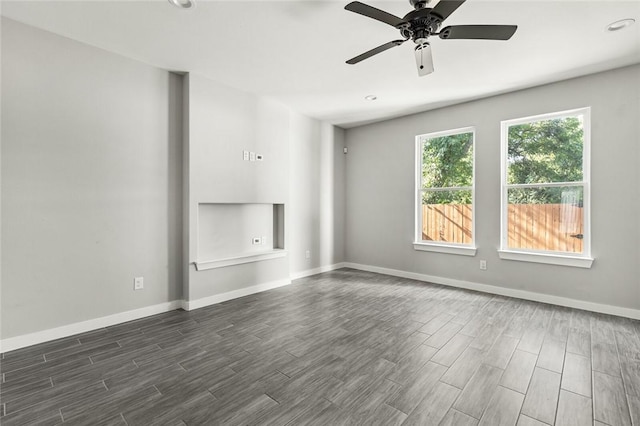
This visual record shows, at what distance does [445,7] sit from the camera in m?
1.92

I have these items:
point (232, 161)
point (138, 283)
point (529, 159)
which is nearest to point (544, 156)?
point (529, 159)

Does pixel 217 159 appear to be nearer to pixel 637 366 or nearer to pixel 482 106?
pixel 482 106

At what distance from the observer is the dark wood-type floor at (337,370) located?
66.7 inches

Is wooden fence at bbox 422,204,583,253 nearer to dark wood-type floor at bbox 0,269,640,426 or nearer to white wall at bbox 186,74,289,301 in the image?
dark wood-type floor at bbox 0,269,640,426

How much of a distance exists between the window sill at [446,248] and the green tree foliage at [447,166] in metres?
0.69

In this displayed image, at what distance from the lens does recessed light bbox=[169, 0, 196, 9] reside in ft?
7.29

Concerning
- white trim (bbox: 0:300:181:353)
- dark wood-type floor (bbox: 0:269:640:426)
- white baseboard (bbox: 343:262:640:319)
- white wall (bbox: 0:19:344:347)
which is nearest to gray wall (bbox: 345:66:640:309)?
white baseboard (bbox: 343:262:640:319)

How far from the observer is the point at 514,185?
13.1 ft

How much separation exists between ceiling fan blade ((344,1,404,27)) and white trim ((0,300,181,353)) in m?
3.40

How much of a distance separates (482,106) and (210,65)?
364cm

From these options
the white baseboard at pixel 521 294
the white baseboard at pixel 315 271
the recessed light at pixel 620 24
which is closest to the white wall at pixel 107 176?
the white baseboard at pixel 315 271

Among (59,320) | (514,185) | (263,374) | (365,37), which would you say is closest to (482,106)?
(514,185)

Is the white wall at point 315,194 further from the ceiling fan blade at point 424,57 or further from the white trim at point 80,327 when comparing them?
the ceiling fan blade at point 424,57

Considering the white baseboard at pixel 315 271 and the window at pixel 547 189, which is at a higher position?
the window at pixel 547 189
